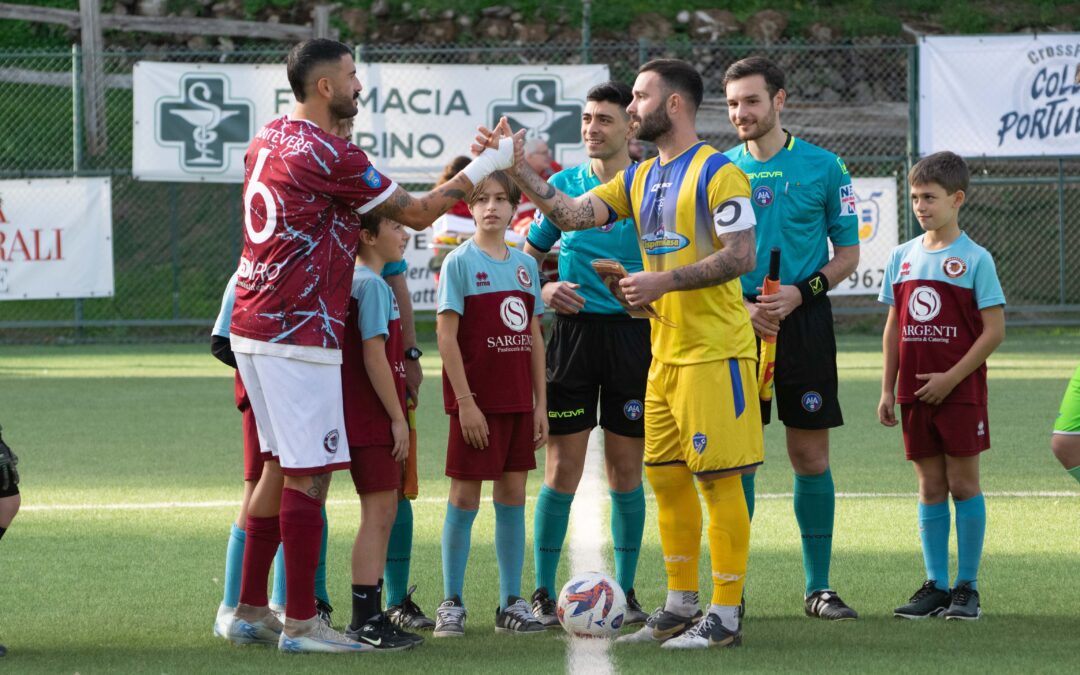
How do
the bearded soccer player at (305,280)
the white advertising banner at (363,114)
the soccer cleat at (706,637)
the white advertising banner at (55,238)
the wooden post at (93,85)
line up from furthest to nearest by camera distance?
the wooden post at (93,85), the white advertising banner at (363,114), the white advertising banner at (55,238), the soccer cleat at (706,637), the bearded soccer player at (305,280)

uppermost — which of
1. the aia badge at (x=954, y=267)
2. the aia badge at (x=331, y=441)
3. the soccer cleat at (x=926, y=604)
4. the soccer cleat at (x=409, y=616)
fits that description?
the aia badge at (x=954, y=267)

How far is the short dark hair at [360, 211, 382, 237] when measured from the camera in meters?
5.01

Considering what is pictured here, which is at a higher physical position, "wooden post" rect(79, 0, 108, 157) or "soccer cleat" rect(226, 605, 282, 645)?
"wooden post" rect(79, 0, 108, 157)

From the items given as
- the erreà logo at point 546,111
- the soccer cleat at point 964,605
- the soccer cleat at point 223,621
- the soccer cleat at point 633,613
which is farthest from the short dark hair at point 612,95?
the erreà logo at point 546,111

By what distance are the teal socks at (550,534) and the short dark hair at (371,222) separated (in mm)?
1281

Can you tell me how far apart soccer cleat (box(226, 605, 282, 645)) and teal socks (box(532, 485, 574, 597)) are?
1.11 meters

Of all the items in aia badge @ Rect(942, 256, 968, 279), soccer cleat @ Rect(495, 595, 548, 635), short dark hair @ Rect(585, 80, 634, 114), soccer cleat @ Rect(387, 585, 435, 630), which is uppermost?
short dark hair @ Rect(585, 80, 634, 114)

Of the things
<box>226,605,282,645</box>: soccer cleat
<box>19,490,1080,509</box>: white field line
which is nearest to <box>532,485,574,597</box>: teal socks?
<box>226,605,282,645</box>: soccer cleat

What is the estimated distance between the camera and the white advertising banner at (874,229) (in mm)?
16109

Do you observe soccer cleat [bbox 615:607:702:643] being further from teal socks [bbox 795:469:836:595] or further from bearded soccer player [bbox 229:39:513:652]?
bearded soccer player [bbox 229:39:513:652]

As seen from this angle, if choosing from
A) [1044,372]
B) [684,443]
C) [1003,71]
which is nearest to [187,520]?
[684,443]

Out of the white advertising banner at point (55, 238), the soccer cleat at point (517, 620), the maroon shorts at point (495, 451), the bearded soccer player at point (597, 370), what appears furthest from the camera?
the white advertising banner at point (55, 238)

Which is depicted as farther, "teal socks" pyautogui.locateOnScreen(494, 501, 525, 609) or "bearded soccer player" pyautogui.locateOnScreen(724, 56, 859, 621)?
"bearded soccer player" pyautogui.locateOnScreen(724, 56, 859, 621)

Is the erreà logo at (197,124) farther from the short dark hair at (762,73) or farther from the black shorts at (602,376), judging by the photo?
the short dark hair at (762,73)
